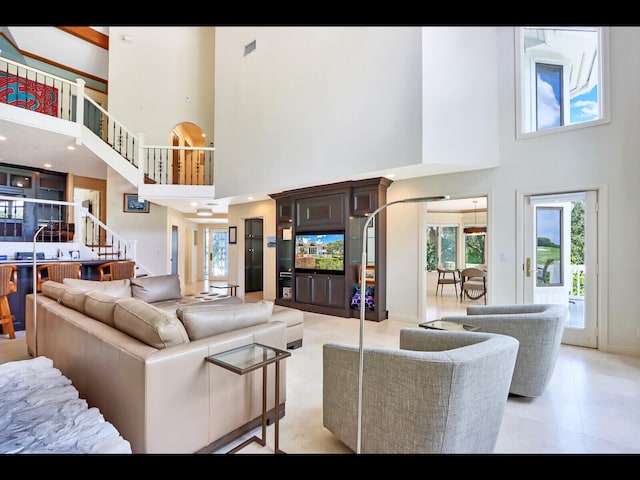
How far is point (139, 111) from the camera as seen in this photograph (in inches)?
321

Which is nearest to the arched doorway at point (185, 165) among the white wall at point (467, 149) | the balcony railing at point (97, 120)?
the balcony railing at point (97, 120)

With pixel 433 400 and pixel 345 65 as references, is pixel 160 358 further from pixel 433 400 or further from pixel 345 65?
pixel 345 65

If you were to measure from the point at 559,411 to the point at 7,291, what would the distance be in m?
6.00

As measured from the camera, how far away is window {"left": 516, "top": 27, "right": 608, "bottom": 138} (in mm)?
4079

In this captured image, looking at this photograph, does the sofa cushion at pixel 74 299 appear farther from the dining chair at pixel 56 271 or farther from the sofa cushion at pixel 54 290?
the dining chair at pixel 56 271

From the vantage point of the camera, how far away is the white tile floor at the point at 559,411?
2041mm

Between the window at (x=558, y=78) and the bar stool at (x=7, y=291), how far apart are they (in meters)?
6.87

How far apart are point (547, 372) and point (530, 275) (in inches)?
85.3

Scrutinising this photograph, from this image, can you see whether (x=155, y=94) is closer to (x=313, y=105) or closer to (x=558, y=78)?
(x=313, y=105)

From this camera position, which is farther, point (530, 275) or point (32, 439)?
point (530, 275)

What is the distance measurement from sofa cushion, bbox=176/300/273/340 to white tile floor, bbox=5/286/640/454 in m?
0.70
